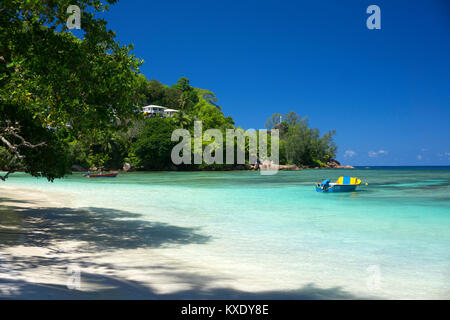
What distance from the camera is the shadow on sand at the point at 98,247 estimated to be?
4.82m

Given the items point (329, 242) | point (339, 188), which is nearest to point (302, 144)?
point (339, 188)

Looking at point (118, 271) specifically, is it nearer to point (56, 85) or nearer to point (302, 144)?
point (56, 85)

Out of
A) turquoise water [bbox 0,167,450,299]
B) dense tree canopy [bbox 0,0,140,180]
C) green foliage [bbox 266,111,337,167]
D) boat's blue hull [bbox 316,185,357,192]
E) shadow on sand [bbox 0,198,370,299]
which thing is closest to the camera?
shadow on sand [bbox 0,198,370,299]

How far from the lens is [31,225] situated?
10539 millimetres

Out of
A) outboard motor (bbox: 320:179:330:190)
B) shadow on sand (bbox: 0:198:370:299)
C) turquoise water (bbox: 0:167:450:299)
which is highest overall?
outboard motor (bbox: 320:179:330:190)

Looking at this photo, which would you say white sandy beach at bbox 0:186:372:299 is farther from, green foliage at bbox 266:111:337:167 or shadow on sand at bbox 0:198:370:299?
green foliage at bbox 266:111:337:167

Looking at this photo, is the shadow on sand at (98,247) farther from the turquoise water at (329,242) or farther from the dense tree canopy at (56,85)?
the dense tree canopy at (56,85)

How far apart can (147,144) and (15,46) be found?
58.6 metres

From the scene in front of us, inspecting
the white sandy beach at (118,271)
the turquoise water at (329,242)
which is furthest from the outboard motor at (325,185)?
the white sandy beach at (118,271)

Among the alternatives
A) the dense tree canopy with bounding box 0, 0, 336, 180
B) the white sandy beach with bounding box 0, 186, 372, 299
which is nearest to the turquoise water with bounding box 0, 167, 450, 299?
the white sandy beach with bounding box 0, 186, 372, 299

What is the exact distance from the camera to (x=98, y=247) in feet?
27.2

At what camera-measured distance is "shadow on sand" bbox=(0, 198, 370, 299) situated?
4816mm
